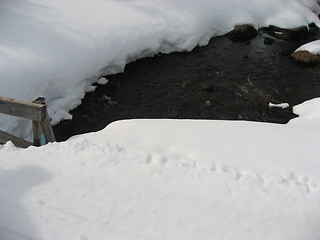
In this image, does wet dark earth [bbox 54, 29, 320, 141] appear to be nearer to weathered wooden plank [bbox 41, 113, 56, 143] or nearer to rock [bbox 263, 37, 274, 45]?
rock [bbox 263, 37, 274, 45]

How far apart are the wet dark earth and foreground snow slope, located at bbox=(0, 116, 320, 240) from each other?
7.31 feet

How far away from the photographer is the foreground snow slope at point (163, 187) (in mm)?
3795

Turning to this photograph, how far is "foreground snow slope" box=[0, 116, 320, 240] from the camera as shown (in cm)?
379

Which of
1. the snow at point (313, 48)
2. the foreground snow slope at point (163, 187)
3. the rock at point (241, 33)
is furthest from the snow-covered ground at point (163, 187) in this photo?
the rock at point (241, 33)

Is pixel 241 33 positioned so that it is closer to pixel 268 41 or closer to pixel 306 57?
pixel 268 41

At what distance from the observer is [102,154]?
5070 millimetres

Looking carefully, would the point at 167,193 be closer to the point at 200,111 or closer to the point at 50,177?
the point at 50,177

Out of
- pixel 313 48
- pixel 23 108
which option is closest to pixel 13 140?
pixel 23 108

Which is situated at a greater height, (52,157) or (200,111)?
(52,157)

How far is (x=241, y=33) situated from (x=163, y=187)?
9.37 m

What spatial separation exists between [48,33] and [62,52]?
94 centimetres

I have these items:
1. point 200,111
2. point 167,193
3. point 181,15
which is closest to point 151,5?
point 181,15

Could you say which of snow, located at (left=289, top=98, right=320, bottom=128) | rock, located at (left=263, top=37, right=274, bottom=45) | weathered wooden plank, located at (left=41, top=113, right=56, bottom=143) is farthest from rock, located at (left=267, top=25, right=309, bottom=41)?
weathered wooden plank, located at (left=41, top=113, right=56, bottom=143)

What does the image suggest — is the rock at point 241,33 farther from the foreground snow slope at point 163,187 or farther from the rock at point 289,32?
the foreground snow slope at point 163,187
